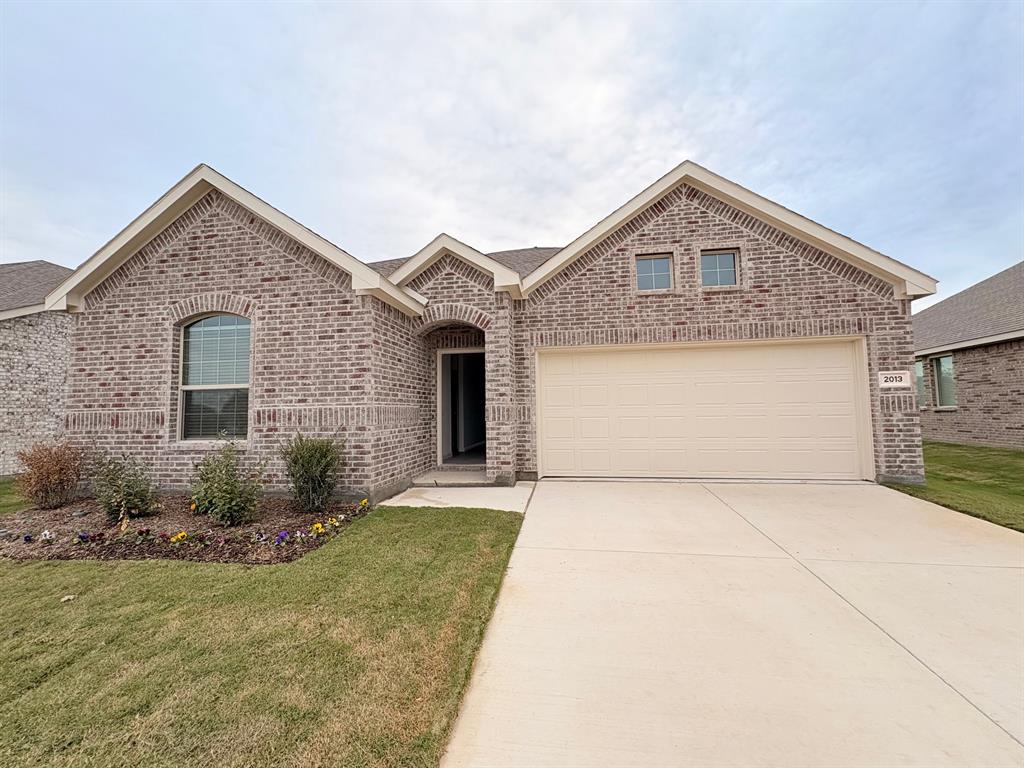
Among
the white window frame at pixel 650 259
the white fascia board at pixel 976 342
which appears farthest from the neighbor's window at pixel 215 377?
the white fascia board at pixel 976 342

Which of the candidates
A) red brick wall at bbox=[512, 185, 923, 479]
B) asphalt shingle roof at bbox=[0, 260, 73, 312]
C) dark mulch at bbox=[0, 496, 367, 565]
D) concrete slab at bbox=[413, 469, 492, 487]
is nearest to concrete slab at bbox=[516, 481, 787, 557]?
concrete slab at bbox=[413, 469, 492, 487]

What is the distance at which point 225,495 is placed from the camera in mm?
5098

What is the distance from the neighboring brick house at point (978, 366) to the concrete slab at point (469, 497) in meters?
14.3

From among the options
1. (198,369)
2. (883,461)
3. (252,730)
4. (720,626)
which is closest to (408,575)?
(252,730)

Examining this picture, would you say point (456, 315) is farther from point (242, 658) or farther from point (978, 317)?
point (978, 317)

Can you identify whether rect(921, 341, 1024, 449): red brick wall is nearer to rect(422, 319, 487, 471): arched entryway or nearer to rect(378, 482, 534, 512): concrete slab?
rect(378, 482, 534, 512): concrete slab

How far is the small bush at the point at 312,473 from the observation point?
5605 mm

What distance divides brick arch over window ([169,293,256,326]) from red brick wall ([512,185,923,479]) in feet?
15.3

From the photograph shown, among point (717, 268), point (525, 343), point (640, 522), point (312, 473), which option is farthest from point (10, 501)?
point (717, 268)

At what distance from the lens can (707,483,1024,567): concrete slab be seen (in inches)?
166

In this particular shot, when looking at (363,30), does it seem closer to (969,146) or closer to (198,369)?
(198,369)

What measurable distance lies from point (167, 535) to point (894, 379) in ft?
37.3

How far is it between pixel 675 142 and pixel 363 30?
25.5 feet

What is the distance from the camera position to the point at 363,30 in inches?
336
